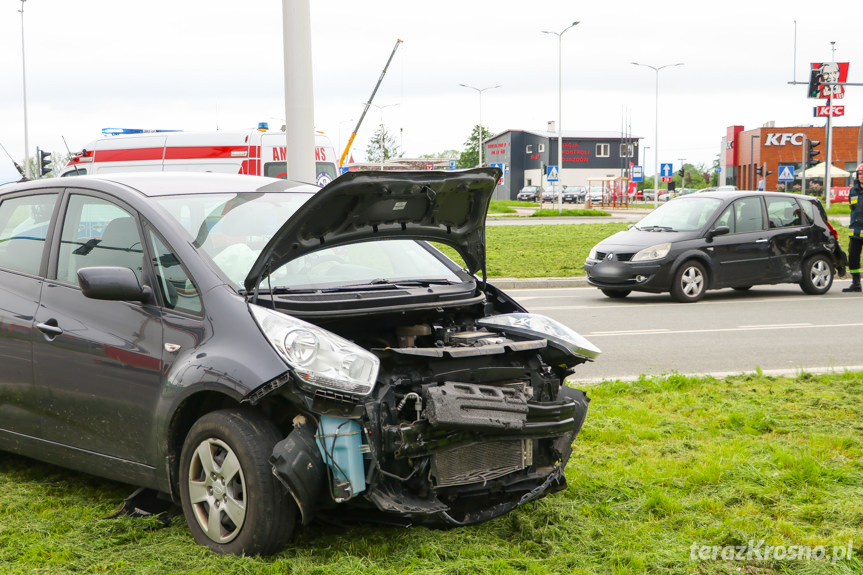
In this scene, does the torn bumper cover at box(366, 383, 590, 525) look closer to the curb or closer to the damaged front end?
the damaged front end

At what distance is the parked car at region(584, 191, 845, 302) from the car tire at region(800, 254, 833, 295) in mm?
16

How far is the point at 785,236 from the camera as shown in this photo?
13898 mm

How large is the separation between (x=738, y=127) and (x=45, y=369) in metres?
87.0

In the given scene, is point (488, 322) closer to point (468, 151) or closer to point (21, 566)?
point (21, 566)

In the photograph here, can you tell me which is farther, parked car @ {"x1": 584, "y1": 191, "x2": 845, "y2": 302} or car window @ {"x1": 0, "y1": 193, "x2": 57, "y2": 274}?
parked car @ {"x1": 584, "y1": 191, "x2": 845, "y2": 302}

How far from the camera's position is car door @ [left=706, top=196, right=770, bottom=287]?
13438mm

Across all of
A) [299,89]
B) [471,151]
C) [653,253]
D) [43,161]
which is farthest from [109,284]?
[471,151]

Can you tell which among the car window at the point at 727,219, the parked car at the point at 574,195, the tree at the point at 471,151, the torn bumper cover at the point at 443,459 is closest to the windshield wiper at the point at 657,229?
the car window at the point at 727,219

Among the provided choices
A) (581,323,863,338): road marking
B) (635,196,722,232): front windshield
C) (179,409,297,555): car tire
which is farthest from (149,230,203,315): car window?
(635,196,722,232): front windshield

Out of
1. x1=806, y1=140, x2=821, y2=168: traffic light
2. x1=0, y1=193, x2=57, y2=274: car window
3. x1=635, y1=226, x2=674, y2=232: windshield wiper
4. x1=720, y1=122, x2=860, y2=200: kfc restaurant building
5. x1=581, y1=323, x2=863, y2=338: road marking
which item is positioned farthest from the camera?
x1=720, y1=122, x2=860, y2=200: kfc restaurant building

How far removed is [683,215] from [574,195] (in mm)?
65460

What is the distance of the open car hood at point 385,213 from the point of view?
3.87 meters

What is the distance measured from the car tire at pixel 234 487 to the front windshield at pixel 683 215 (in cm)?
1107

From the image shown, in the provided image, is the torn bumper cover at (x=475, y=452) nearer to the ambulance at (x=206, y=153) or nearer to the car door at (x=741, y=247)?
the car door at (x=741, y=247)
